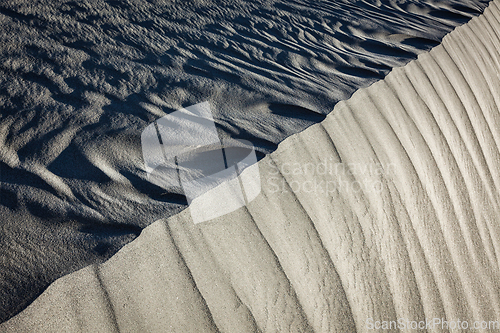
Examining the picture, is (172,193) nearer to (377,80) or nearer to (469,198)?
(377,80)

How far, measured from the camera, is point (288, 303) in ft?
3.65

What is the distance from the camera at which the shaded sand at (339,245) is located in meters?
1.02

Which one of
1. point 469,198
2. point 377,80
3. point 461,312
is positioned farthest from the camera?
point 377,80

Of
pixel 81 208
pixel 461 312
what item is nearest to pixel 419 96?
pixel 461 312

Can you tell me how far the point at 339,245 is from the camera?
1265 mm

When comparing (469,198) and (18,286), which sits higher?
(469,198)

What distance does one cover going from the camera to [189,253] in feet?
3.69

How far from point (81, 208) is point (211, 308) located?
61 cm

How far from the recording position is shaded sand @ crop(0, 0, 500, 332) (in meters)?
1.02

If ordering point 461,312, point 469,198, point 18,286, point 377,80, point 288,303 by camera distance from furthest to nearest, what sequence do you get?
point 377,80 → point 469,198 → point 461,312 → point 288,303 → point 18,286

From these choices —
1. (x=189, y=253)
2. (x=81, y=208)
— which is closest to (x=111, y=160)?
(x=81, y=208)

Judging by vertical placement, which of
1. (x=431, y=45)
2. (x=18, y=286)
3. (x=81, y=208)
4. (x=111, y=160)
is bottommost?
(x=18, y=286)

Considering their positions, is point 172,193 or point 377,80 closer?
point 172,193

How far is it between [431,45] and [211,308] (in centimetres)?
242
